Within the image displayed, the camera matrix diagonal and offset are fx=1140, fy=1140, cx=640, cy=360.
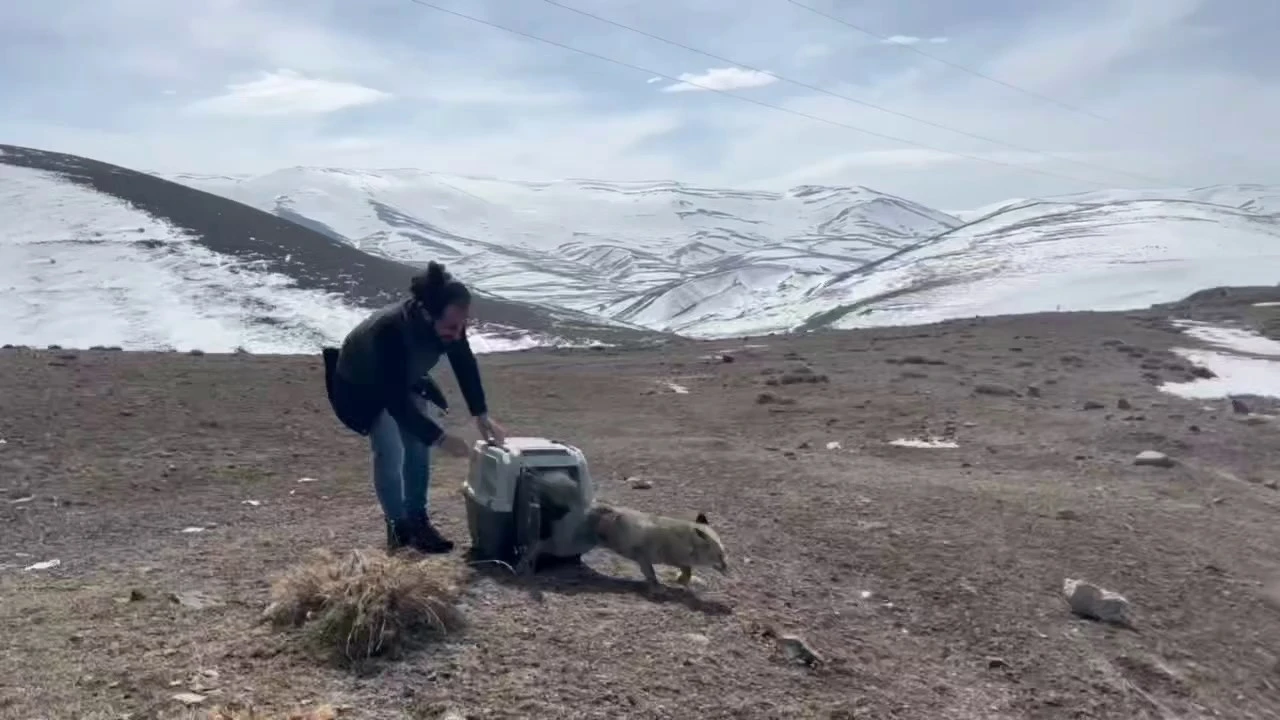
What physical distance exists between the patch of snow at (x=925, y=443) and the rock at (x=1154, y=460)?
1.94m

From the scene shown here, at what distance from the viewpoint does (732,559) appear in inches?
280

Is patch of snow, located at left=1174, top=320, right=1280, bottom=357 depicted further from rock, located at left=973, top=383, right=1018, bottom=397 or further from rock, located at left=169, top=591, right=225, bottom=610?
rock, located at left=169, top=591, right=225, bottom=610

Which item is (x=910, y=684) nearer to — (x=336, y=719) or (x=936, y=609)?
(x=936, y=609)

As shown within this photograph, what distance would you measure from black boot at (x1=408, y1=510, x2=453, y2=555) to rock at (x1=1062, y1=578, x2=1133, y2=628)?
372 cm

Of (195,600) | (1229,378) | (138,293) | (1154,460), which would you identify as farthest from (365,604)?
(138,293)

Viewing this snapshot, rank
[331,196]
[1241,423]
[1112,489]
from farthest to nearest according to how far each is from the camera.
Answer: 1. [331,196]
2. [1241,423]
3. [1112,489]

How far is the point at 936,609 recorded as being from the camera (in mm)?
6617

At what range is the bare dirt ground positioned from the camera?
470 centimetres

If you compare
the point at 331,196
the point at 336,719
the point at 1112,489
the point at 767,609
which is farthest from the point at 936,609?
the point at 331,196

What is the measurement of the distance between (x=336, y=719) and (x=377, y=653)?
571 millimetres

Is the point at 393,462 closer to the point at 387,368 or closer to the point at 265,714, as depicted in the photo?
the point at 387,368

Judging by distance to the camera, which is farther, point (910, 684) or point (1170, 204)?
point (1170, 204)

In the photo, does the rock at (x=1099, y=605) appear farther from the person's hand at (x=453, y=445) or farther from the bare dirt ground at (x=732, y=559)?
the person's hand at (x=453, y=445)

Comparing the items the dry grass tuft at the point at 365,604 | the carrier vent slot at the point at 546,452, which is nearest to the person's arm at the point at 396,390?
the carrier vent slot at the point at 546,452
